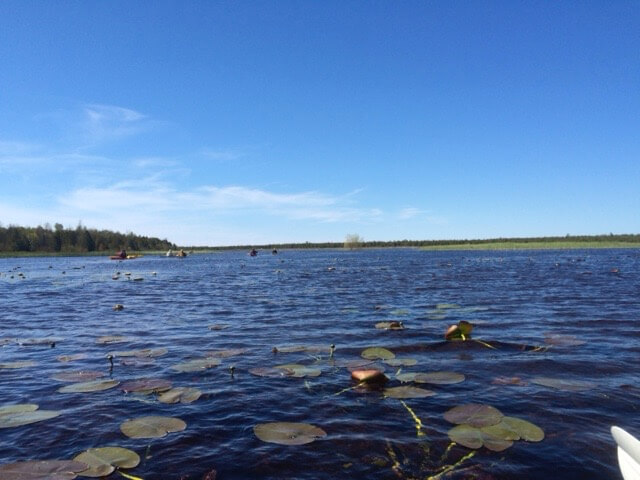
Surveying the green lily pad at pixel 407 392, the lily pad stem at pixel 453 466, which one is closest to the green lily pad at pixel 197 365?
the green lily pad at pixel 407 392

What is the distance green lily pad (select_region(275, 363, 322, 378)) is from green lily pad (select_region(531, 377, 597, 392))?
481 cm

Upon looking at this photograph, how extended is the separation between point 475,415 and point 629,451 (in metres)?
3.40

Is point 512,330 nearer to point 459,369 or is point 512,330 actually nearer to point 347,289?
point 459,369

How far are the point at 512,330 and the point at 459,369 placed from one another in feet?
18.5

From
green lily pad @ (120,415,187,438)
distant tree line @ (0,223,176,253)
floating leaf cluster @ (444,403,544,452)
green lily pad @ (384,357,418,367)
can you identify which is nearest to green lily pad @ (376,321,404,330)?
green lily pad @ (384,357,418,367)

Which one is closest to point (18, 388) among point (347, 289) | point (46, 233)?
point (347, 289)

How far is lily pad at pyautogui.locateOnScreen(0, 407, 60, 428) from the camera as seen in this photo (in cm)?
724

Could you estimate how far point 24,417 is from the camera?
24.6 ft

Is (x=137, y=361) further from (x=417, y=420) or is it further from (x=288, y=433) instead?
(x=417, y=420)

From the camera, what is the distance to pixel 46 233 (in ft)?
456

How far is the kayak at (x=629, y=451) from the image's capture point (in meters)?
3.86

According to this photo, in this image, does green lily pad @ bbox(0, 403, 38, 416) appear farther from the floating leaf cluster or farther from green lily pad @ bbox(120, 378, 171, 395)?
the floating leaf cluster

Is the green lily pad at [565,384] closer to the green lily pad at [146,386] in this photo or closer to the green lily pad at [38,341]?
the green lily pad at [146,386]

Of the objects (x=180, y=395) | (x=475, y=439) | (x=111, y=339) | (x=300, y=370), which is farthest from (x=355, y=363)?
(x=111, y=339)
